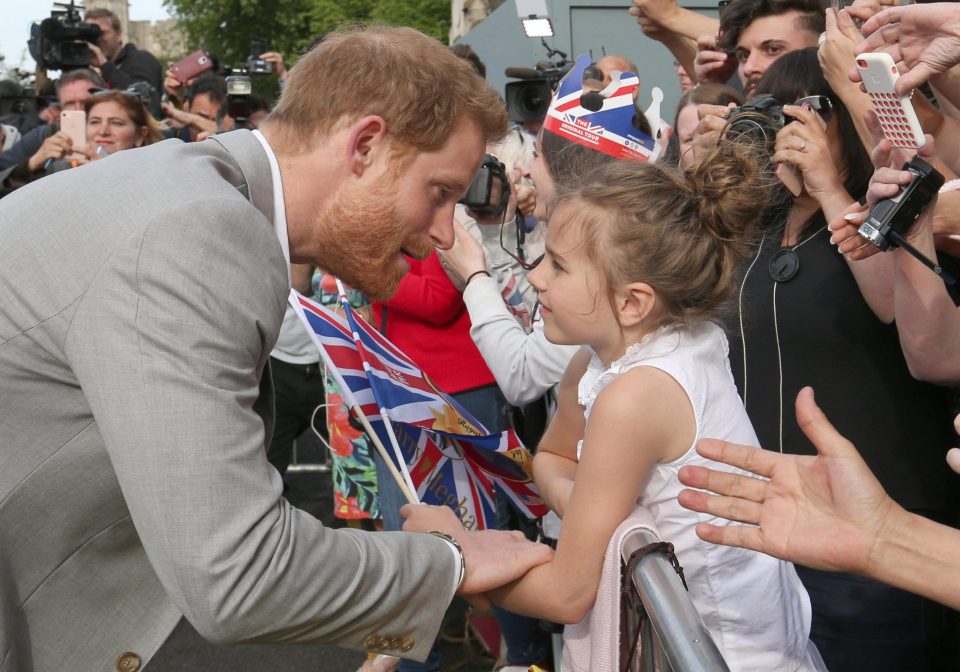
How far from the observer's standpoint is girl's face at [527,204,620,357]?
2244 millimetres

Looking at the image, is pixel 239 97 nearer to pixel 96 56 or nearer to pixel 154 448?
pixel 96 56

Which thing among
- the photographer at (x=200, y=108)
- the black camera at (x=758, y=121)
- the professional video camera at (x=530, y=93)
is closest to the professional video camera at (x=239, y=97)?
the photographer at (x=200, y=108)

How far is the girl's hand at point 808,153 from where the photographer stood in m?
2.71

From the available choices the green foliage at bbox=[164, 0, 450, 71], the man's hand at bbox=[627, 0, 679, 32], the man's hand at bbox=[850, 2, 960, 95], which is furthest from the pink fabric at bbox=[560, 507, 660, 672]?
the green foliage at bbox=[164, 0, 450, 71]

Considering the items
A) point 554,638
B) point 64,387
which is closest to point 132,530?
point 64,387

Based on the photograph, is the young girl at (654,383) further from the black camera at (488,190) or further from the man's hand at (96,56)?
the man's hand at (96,56)

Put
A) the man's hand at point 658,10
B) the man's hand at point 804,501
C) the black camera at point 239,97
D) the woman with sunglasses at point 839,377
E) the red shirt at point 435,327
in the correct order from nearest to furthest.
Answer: the man's hand at point 804,501 < the woman with sunglasses at point 839,377 < the red shirt at point 435,327 < the man's hand at point 658,10 < the black camera at point 239,97

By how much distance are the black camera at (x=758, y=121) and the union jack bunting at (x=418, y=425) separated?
1157 mm

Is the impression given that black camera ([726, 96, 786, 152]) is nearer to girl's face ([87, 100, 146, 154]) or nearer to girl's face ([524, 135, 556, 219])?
girl's face ([524, 135, 556, 219])

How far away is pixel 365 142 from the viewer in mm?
2193

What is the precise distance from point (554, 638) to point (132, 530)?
7.28 ft

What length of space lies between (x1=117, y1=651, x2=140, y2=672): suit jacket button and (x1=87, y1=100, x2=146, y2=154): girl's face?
4.66m

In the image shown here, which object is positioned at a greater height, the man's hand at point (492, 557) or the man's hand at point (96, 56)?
the man's hand at point (492, 557)

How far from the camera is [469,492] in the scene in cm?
344
